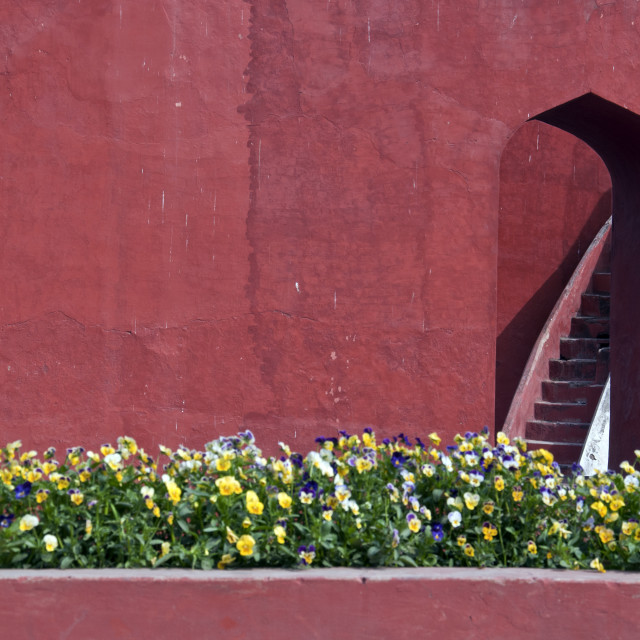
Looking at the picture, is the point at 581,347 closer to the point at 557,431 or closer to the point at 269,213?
the point at 557,431

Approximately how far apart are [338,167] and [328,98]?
0.40 metres

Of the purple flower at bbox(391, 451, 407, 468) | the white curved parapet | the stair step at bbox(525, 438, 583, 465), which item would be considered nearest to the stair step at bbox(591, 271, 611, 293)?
the white curved parapet

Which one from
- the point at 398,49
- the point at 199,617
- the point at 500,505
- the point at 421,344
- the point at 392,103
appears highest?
the point at 398,49

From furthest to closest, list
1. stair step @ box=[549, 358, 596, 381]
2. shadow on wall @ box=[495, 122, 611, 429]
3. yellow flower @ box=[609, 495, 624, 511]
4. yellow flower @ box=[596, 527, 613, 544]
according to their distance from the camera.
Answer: shadow on wall @ box=[495, 122, 611, 429] → stair step @ box=[549, 358, 596, 381] → yellow flower @ box=[609, 495, 624, 511] → yellow flower @ box=[596, 527, 613, 544]

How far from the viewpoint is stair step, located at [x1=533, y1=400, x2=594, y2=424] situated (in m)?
8.20

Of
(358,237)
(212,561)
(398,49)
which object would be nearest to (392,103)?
(398,49)

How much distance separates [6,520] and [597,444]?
575cm

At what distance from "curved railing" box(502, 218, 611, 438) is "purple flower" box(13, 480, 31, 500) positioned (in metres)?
5.53

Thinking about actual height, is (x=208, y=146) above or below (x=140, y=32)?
below

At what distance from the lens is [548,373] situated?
8.69 metres

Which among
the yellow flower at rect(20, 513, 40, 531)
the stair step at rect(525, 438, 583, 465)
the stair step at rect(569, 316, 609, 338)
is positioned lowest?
the stair step at rect(525, 438, 583, 465)

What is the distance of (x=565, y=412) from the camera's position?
827cm

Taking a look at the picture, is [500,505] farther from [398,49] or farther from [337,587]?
[398,49]

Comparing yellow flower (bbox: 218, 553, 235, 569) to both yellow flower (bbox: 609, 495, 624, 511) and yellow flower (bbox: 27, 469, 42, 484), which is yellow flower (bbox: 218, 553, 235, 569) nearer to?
yellow flower (bbox: 27, 469, 42, 484)
